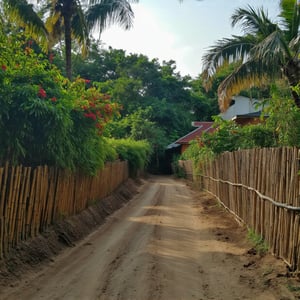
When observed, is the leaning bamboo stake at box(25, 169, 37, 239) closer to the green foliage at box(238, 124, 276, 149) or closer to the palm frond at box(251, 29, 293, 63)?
the palm frond at box(251, 29, 293, 63)

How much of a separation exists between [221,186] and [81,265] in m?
7.52

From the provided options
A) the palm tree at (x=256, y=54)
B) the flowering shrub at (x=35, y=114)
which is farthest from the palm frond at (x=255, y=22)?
the flowering shrub at (x=35, y=114)

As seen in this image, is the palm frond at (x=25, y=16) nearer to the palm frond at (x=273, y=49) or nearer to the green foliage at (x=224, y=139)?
the green foliage at (x=224, y=139)

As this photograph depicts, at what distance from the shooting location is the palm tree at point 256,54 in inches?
434

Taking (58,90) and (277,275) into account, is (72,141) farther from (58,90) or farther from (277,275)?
(277,275)

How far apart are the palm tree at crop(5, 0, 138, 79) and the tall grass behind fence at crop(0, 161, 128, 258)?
267 inches

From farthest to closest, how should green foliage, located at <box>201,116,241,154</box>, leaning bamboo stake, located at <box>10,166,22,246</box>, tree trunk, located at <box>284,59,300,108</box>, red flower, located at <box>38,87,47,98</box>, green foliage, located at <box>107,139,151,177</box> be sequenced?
1. green foliage, located at <box>107,139,151,177</box>
2. green foliage, located at <box>201,116,241,154</box>
3. tree trunk, located at <box>284,59,300,108</box>
4. red flower, located at <box>38,87,47,98</box>
5. leaning bamboo stake, located at <box>10,166,22,246</box>

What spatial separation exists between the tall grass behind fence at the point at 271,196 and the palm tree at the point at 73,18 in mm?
7973

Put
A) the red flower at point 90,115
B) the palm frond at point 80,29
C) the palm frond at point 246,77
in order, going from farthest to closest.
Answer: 1. the palm frond at point 80,29
2. the palm frond at point 246,77
3. the red flower at point 90,115

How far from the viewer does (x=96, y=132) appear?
31.3ft

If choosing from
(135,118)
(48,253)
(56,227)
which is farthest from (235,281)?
(135,118)

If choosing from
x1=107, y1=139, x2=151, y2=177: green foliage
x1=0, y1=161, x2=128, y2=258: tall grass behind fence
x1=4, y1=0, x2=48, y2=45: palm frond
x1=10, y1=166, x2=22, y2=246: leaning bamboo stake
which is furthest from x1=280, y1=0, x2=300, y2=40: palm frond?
x1=107, y1=139, x2=151, y2=177: green foliage

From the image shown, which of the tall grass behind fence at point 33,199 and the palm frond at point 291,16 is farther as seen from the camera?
the palm frond at point 291,16

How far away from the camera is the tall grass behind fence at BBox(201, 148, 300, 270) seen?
18.1 feet
